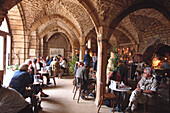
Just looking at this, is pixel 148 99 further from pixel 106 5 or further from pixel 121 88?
pixel 106 5

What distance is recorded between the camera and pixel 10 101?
2102mm

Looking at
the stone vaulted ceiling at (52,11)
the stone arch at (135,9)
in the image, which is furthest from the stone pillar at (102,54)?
the stone vaulted ceiling at (52,11)

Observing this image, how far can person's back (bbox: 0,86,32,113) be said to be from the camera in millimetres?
2047

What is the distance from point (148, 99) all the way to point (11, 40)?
6.48m

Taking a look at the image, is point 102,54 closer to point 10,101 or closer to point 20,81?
point 20,81

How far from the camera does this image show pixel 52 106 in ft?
12.1

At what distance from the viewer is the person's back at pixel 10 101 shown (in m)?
2.05

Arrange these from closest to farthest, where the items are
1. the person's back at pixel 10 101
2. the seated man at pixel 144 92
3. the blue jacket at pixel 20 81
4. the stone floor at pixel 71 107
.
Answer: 1. the person's back at pixel 10 101
2. the blue jacket at pixel 20 81
3. the seated man at pixel 144 92
4. the stone floor at pixel 71 107

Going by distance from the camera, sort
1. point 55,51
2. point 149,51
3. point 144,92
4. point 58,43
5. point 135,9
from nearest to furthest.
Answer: point 144,92
point 135,9
point 149,51
point 55,51
point 58,43

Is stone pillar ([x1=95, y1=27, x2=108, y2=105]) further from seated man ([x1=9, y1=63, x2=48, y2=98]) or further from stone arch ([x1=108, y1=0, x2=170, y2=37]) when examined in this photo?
seated man ([x1=9, y1=63, x2=48, y2=98])

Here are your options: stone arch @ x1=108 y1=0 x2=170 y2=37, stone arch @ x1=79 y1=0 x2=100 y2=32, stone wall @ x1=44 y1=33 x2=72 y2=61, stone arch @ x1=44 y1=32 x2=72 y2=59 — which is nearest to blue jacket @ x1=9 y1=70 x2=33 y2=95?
stone arch @ x1=79 y1=0 x2=100 y2=32

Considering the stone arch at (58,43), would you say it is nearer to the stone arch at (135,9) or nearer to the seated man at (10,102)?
the stone arch at (135,9)

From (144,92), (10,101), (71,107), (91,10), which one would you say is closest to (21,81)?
(10,101)

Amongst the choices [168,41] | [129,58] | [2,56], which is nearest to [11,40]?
[2,56]
